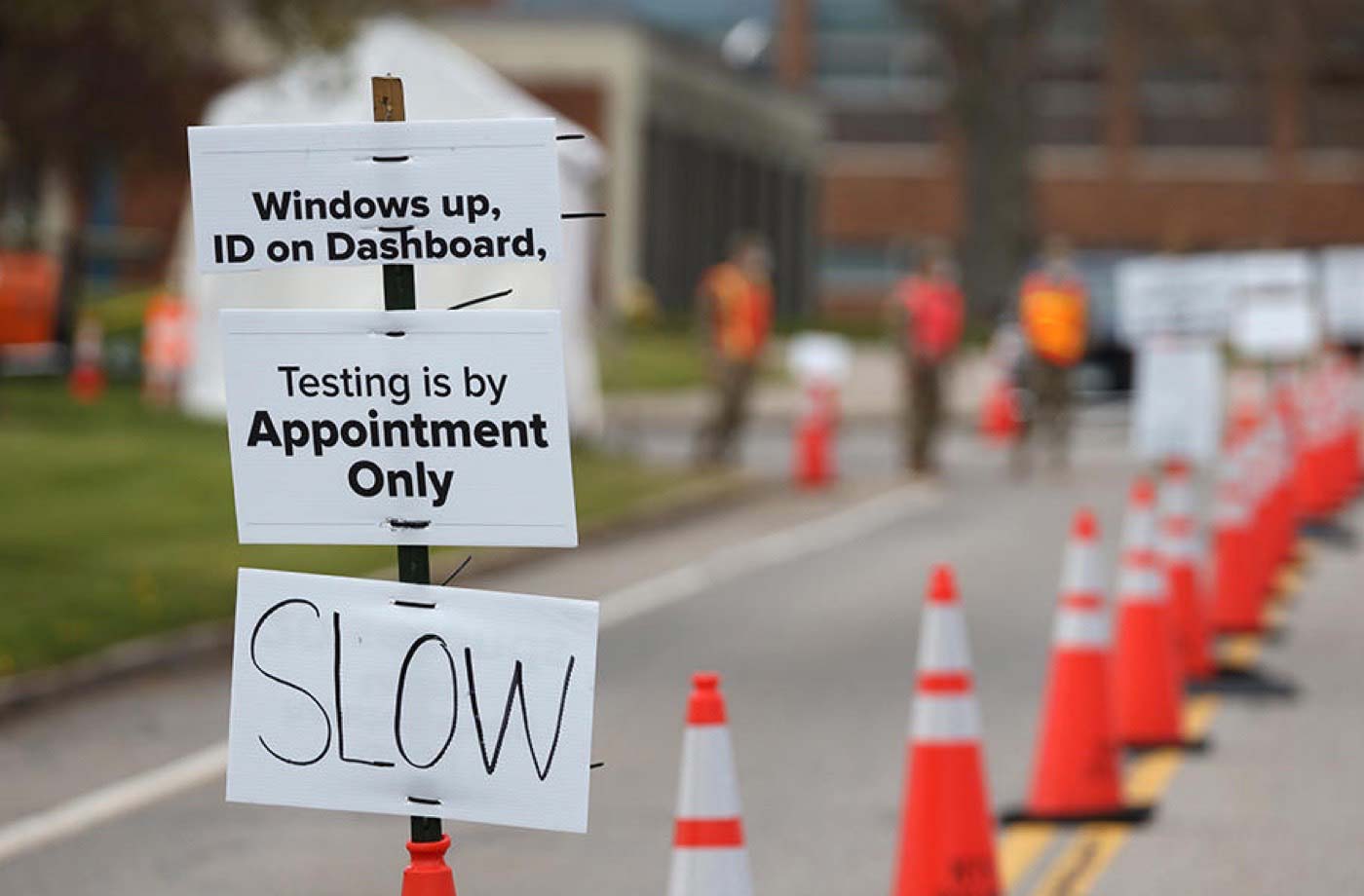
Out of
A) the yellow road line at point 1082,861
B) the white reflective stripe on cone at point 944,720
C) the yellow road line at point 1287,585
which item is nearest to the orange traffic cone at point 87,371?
the yellow road line at point 1287,585

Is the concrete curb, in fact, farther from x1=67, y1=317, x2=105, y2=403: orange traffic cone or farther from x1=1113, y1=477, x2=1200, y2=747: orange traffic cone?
x1=67, y1=317, x2=105, y2=403: orange traffic cone

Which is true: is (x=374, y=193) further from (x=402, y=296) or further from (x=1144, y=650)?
(x=1144, y=650)

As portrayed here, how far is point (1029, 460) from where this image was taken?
29.7 m

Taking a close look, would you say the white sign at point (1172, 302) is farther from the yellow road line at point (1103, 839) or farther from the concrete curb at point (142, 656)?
the yellow road line at point (1103, 839)

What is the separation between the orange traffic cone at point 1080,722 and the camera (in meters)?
9.73

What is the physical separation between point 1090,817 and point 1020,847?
0.46 metres

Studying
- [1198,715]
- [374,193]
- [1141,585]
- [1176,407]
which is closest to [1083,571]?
[1141,585]

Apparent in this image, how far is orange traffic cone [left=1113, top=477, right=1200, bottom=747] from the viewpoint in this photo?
11297mm

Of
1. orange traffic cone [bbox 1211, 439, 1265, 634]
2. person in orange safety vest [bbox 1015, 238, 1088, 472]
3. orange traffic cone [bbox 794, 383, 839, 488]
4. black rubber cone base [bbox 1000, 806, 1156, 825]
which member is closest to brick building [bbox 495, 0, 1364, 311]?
person in orange safety vest [bbox 1015, 238, 1088, 472]

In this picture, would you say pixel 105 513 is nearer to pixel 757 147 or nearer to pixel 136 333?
pixel 136 333

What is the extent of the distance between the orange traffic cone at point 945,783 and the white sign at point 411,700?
7.79 ft

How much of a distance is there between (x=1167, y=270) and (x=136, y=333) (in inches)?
988

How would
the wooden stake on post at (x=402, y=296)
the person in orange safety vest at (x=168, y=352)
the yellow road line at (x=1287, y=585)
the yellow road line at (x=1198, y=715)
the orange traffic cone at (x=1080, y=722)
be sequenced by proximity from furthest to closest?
the person in orange safety vest at (x=168, y=352) < the yellow road line at (x=1287, y=585) < the yellow road line at (x=1198, y=715) < the orange traffic cone at (x=1080, y=722) < the wooden stake on post at (x=402, y=296)

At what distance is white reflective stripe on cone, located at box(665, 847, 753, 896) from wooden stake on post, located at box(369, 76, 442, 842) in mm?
541
